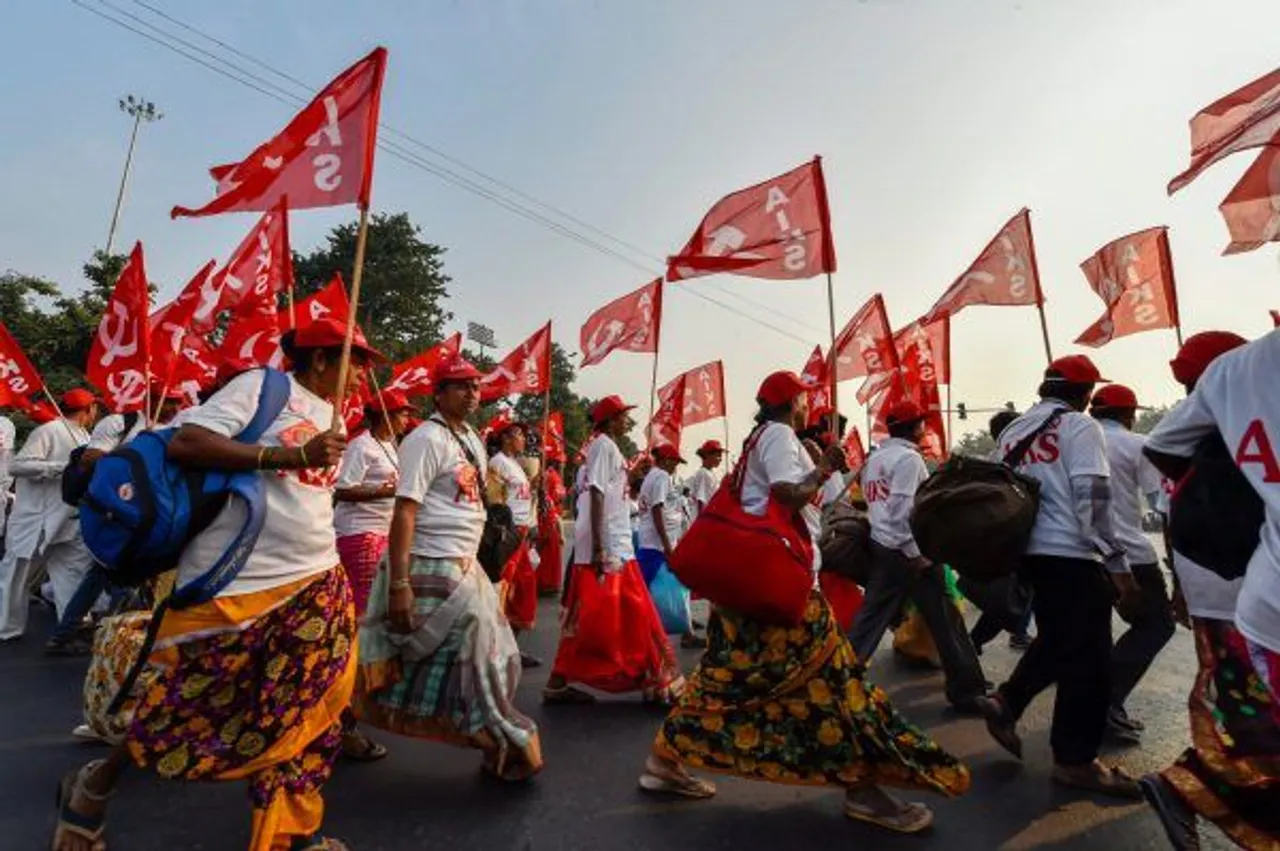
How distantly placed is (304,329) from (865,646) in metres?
3.73

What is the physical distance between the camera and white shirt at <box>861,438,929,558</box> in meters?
4.94

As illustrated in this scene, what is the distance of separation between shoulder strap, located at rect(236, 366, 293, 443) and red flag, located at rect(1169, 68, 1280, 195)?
A: 3.05 meters

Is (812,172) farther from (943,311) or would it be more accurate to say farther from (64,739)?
(64,739)

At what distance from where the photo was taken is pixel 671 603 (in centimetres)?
675

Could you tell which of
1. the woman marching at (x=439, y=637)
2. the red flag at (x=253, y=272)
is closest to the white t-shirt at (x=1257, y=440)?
the woman marching at (x=439, y=637)

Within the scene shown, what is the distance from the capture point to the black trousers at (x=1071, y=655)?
341 centimetres

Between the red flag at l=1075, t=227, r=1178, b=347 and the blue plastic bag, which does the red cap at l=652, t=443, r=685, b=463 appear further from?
the red flag at l=1075, t=227, r=1178, b=347

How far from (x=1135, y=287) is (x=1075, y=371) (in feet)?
11.2

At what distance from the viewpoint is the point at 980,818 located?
3.11m

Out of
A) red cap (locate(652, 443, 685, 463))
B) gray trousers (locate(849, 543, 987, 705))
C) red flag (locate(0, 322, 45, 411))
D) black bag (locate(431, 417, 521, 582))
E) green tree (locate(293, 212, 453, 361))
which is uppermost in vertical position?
green tree (locate(293, 212, 453, 361))

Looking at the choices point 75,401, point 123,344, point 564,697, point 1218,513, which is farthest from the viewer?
point 75,401

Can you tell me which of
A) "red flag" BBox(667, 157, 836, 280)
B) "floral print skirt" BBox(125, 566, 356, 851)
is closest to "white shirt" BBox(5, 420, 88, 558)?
"floral print skirt" BBox(125, 566, 356, 851)

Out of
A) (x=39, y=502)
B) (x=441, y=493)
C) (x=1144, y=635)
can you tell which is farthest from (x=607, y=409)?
(x=39, y=502)

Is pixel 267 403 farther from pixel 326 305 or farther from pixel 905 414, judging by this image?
pixel 326 305
